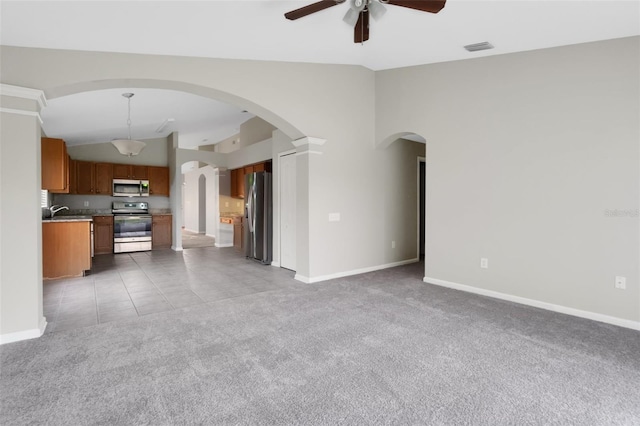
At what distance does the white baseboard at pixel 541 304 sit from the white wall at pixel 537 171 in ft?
0.14

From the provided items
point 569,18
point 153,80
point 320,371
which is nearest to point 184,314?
point 320,371

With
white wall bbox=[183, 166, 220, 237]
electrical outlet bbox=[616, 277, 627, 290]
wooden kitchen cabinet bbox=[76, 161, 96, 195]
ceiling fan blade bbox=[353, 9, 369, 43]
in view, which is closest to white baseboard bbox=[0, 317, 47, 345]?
ceiling fan blade bbox=[353, 9, 369, 43]

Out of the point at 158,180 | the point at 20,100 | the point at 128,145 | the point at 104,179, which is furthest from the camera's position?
the point at 158,180

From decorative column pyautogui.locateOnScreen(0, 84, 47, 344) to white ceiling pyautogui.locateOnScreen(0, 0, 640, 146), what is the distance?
57cm

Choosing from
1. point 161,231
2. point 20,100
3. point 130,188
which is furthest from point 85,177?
point 20,100

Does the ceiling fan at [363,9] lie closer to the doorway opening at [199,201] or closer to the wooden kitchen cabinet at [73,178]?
the wooden kitchen cabinet at [73,178]

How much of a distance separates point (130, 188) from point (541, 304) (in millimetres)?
8885

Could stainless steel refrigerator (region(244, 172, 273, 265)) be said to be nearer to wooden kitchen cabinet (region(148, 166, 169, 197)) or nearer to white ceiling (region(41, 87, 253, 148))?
white ceiling (region(41, 87, 253, 148))

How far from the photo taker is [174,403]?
1.88 m

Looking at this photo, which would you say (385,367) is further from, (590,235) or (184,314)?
(590,235)

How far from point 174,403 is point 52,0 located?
2889mm

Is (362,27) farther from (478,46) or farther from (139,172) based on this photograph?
(139,172)

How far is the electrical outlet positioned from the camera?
123 inches

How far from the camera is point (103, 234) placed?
747cm
